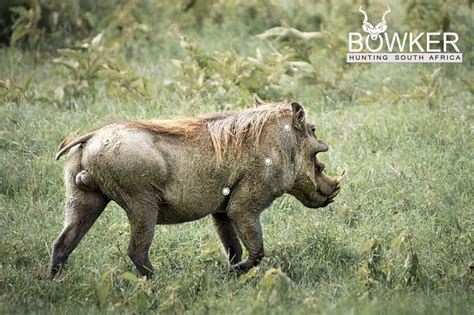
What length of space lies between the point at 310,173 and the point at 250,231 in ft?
2.26

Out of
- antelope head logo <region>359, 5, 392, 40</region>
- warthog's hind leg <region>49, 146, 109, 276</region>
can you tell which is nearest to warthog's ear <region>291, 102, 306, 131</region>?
warthog's hind leg <region>49, 146, 109, 276</region>

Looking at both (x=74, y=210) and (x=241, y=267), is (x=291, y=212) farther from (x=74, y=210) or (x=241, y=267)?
(x=74, y=210)

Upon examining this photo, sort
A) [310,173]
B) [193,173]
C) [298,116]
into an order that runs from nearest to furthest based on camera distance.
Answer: [193,173] < [298,116] < [310,173]

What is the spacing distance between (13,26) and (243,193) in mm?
5072

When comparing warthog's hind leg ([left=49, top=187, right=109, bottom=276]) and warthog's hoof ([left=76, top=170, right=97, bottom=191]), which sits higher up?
warthog's hoof ([left=76, top=170, right=97, bottom=191])

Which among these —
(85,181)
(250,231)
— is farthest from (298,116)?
(85,181)

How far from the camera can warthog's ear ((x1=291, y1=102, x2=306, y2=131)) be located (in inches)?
252

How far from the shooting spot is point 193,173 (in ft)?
19.9

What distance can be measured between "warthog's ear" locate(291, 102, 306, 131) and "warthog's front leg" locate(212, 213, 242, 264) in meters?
0.77

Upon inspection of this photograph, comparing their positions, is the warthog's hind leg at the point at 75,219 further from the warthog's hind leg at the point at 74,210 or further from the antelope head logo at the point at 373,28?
the antelope head logo at the point at 373,28

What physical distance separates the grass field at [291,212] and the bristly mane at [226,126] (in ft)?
2.79

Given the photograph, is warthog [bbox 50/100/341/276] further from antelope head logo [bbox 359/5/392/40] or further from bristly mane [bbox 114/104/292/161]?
antelope head logo [bbox 359/5/392/40]

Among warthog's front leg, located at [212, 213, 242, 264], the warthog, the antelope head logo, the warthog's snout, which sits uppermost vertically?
the antelope head logo

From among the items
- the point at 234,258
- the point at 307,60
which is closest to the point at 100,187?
the point at 234,258
